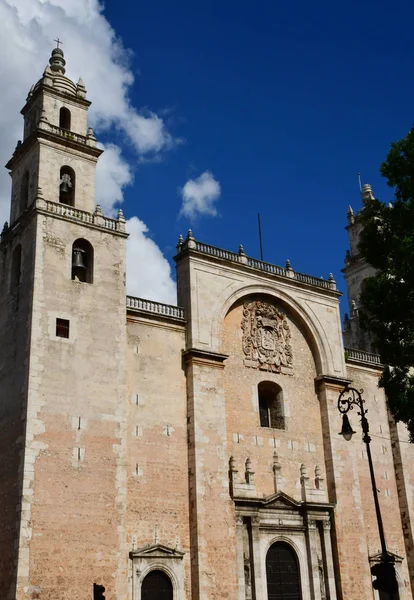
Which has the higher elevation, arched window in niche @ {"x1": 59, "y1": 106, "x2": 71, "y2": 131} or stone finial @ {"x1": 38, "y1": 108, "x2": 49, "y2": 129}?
arched window in niche @ {"x1": 59, "y1": 106, "x2": 71, "y2": 131}

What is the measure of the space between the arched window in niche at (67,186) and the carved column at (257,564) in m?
14.2

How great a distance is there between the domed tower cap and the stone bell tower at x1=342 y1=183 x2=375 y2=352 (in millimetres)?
17620

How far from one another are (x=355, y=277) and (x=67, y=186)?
63.3ft

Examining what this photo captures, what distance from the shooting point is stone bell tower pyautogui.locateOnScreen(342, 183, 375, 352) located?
1560 inches

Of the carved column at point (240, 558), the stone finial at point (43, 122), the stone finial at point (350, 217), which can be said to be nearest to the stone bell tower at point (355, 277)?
the stone finial at point (350, 217)

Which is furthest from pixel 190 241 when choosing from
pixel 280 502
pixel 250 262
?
pixel 280 502

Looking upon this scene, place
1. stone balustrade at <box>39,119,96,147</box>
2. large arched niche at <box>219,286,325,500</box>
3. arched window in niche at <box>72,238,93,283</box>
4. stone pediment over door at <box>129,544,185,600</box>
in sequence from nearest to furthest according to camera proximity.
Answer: stone pediment over door at <box>129,544,185,600</box>
arched window in niche at <box>72,238,93,283</box>
stone balustrade at <box>39,119,96,147</box>
large arched niche at <box>219,286,325,500</box>

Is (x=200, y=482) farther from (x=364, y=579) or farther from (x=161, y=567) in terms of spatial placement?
(x=364, y=579)

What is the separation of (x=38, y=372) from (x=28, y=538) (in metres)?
5.21

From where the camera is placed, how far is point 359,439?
32.2 metres

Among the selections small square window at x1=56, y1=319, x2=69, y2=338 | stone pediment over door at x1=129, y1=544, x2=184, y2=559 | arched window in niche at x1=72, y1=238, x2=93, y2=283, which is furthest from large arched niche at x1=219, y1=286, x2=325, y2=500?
small square window at x1=56, y1=319, x2=69, y2=338

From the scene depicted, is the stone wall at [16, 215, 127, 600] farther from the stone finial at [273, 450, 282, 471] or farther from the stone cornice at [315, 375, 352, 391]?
the stone cornice at [315, 375, 352, 391]

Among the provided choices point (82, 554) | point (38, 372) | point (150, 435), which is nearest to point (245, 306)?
point (150, 435)

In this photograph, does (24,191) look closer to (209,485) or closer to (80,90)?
(80,90)
